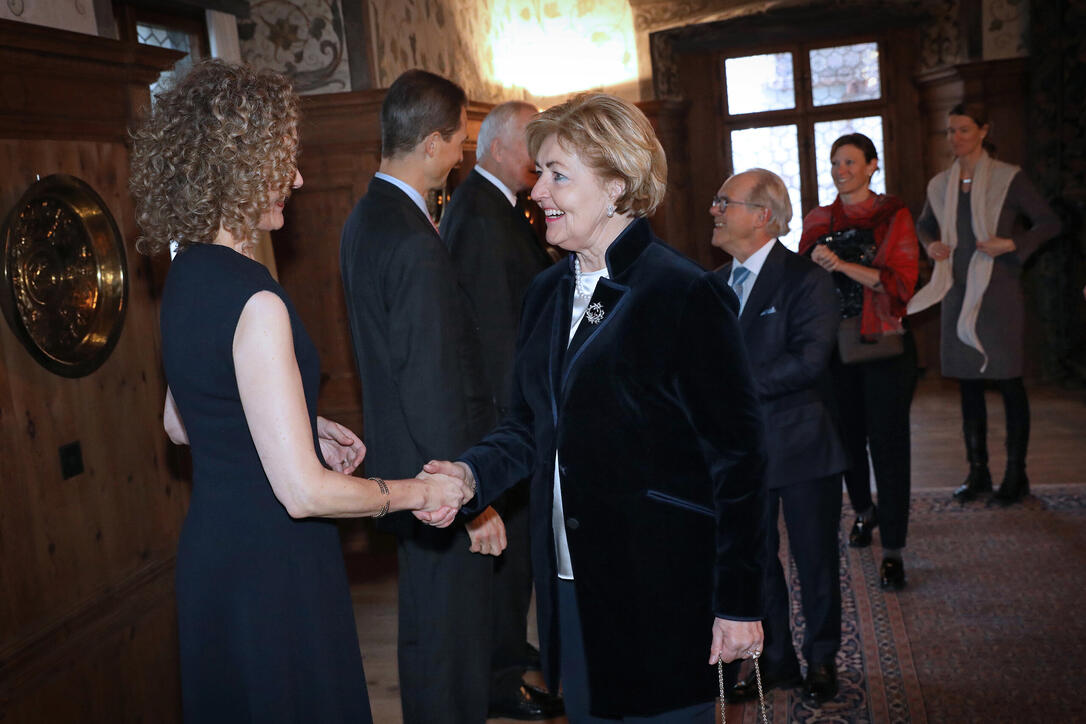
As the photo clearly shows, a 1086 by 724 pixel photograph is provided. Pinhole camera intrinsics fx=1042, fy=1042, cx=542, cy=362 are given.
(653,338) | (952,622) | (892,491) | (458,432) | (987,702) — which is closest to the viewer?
(653,338)

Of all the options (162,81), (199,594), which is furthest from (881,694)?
(162,81)

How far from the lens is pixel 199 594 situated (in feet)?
6.53

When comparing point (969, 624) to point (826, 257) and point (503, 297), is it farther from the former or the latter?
point (503, 297)

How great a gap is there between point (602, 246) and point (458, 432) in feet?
2.87

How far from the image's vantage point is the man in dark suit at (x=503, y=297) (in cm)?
345

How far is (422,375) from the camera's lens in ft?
9.11

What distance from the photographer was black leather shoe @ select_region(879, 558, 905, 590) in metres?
4.27

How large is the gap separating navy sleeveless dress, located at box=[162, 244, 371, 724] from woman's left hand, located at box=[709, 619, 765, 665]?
2.50 ft

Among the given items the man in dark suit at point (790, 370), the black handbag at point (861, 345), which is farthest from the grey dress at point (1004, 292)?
the man in dark suit at point (790, 370)

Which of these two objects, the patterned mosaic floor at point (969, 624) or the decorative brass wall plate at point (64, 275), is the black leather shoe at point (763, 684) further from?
the decorative brass wall plate at point (64, 275)

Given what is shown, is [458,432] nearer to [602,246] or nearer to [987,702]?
[602,246]

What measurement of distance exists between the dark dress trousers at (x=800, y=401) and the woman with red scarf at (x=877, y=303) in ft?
3.34

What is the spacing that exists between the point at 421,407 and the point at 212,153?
1057 millimetres

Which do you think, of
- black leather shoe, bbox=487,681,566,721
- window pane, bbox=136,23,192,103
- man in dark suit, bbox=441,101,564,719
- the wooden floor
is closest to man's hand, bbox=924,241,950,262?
the wooden floor
